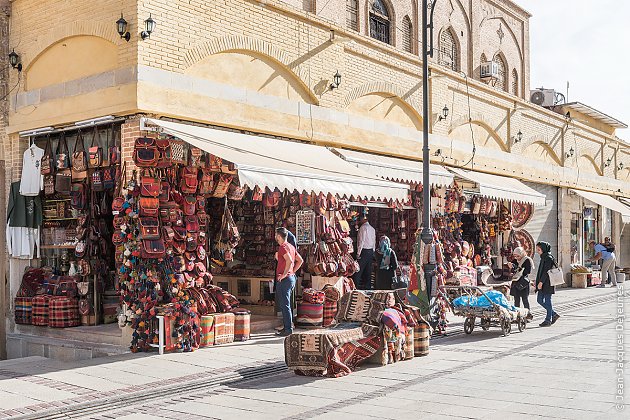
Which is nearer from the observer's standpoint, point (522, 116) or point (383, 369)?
point (383, 369)

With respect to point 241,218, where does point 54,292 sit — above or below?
below

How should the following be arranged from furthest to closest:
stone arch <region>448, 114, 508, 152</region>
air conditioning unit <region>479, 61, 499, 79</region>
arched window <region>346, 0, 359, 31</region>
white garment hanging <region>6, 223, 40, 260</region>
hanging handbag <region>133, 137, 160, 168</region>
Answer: air conditioning unit <region>479, 61, 499, 79</region>
stone arch <region>448, 114, 508, 152</region>
arched window <region>346, 0, 359, 31</region>
white garment hanging <region>6, 223, 40, 260</region>
hanging handbag <region>133, 137, 160, 168</region>

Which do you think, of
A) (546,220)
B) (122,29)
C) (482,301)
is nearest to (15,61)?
(122,29)

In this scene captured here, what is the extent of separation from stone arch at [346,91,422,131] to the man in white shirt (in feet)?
8.00

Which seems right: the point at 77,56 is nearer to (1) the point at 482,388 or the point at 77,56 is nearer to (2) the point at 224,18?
(2) the point at 224,18

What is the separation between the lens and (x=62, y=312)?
37.0 ft

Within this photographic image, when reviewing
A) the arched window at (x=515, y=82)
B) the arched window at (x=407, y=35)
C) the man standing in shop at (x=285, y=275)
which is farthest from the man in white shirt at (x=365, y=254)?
the arched window at (x=515, y=82)

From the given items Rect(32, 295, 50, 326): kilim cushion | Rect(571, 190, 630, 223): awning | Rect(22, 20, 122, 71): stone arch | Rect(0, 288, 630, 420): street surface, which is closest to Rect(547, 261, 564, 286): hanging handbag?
Rect(0, 288, 630, 420): street surface

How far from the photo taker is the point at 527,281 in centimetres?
1358

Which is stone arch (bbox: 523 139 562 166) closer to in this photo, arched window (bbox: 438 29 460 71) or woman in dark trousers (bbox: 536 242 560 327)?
arched window (bbox: 438 29 460 71)

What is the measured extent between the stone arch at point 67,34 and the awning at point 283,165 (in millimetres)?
1575

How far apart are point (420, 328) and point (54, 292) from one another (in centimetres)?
605

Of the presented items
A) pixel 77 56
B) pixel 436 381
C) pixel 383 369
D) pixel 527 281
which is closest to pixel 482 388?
pixel 436 381

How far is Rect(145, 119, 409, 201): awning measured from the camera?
966 centimetres
